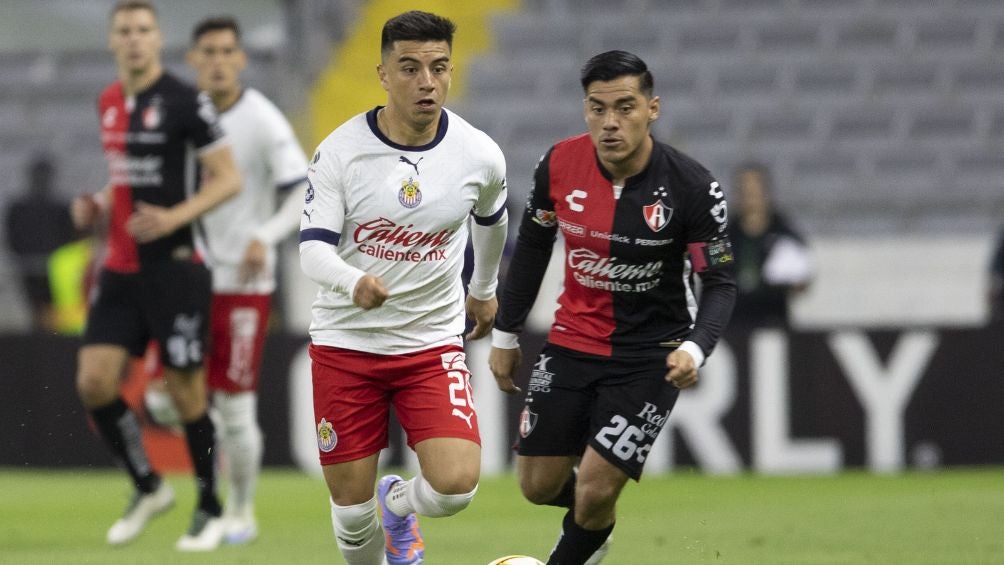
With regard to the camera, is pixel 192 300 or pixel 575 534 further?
pixel 192 300

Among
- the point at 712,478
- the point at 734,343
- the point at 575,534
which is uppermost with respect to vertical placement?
the point at 575,534

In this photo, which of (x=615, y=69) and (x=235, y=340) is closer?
(x=615, y=69)

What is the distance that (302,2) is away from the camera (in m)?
15.9

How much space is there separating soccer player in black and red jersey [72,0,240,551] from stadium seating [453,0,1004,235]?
7.61 meters

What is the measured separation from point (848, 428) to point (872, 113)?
190 inches

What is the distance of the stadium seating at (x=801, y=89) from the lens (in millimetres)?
15266

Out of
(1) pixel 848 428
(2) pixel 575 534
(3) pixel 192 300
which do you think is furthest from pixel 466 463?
(1) pixel 848 428

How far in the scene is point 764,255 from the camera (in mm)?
11664

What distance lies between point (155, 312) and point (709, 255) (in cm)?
306

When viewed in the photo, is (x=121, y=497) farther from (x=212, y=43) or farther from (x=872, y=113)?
(x=872, y=113)

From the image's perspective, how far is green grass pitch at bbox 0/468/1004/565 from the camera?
750 centimetres

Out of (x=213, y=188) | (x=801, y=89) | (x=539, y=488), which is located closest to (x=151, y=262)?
(x=213, y=188)

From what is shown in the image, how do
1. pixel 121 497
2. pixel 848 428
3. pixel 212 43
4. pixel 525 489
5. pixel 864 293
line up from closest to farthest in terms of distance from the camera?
pixel 525 489 < pixel 212 43 < pixel 121 497 < pixel 848 428 < pixel 864 293

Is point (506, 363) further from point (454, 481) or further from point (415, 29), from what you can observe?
point (415, 29)
